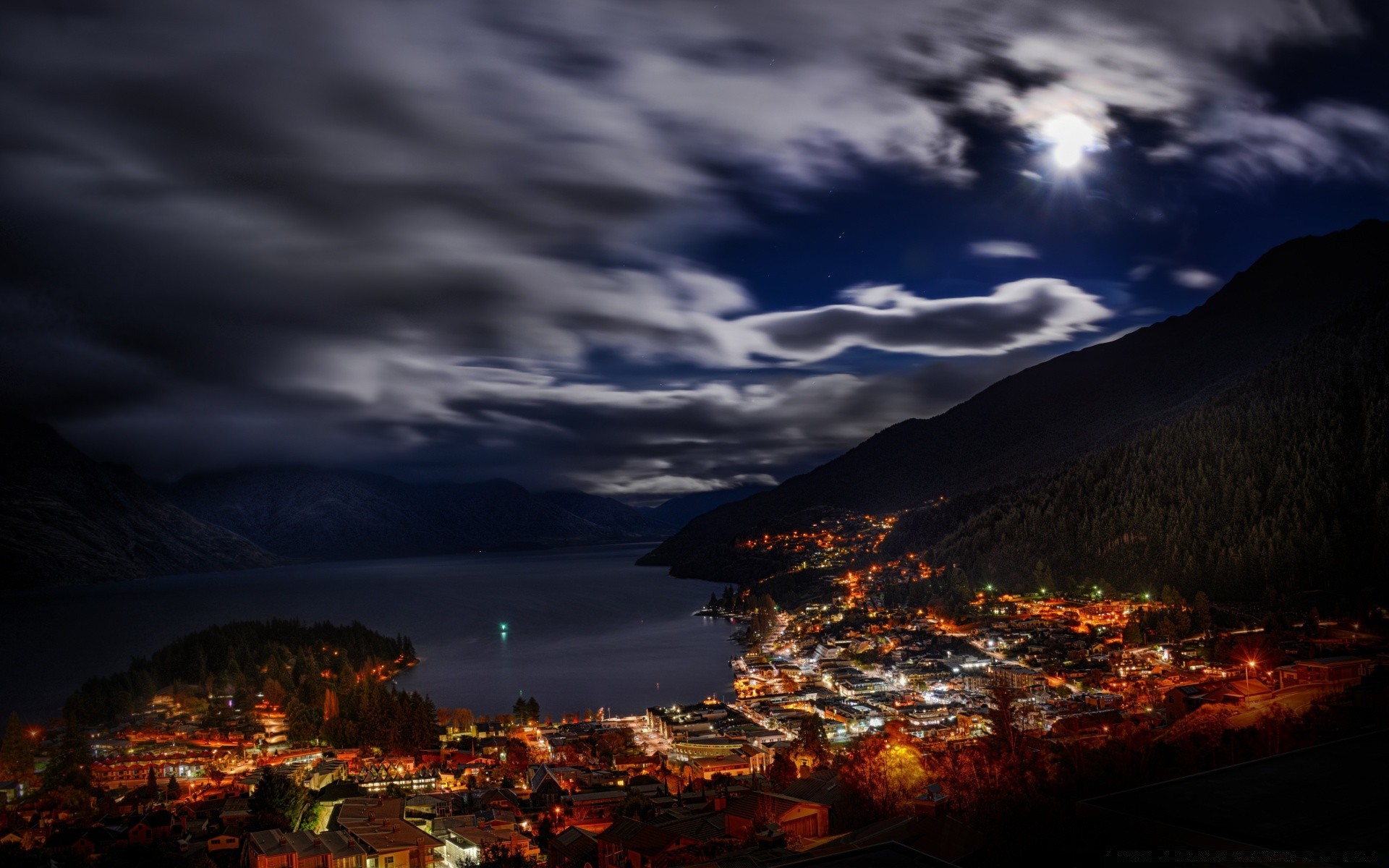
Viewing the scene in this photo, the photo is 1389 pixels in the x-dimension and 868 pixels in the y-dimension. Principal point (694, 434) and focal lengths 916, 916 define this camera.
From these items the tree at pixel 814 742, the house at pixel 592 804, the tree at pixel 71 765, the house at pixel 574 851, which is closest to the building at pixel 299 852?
the house at pixel 574 851

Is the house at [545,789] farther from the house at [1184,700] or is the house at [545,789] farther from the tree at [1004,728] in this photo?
the house at [1184,700]

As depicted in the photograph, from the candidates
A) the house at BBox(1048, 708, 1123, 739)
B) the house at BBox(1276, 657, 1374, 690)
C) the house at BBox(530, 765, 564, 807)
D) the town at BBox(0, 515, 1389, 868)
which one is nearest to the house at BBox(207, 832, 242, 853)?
the town at BBox(0, 515, 1389, 868)

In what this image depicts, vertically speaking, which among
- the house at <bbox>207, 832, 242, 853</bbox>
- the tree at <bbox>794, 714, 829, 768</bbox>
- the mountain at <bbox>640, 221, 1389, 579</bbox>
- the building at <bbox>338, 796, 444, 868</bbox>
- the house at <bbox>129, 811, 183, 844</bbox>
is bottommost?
the tree at <bbox>794, 714, 829, 768</bbox>

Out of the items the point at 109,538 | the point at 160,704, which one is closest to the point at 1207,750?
the point at 160,704

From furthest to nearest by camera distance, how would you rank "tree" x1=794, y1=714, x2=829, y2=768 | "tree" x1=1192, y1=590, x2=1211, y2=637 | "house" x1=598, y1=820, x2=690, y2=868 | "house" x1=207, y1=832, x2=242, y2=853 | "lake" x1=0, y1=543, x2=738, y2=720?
1. "lake" x1=0, y1=543, x2=738, y2=720
2. "tree" x1=1192, y1=590, x2=1211, y2=637
3. "tree" x1=794, y1=714, x2=829, y2=768
4. "house" x1=207, y1=832, x2=242, y2=853
5. "house" x1=598, y1=820, x2=690, y2=868

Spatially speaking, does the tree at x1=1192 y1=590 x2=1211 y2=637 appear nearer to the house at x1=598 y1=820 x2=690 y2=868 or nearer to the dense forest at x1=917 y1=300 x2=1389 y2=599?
the dense forest at x1=917 y1=300 x2=1389 y2=599

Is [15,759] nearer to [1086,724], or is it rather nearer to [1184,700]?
[1086,724]

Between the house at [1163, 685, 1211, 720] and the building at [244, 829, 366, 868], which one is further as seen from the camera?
the house at [1163, 685, 1211, 720]
